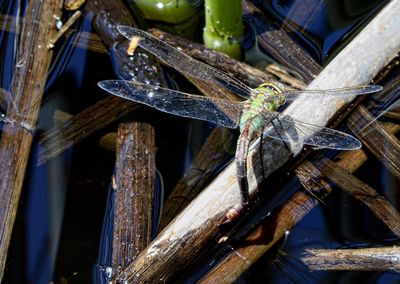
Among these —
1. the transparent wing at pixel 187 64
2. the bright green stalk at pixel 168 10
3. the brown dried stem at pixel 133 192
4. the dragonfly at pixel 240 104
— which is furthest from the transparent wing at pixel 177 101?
the bright green stalk at pixel 168 10

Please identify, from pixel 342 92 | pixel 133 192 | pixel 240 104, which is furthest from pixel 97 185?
pixel 342 92

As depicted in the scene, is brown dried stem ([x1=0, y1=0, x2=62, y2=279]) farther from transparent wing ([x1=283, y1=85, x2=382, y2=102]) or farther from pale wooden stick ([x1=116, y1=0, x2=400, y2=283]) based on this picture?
transparent wing ([x1=283, y1=85, x2=382, y2=102])

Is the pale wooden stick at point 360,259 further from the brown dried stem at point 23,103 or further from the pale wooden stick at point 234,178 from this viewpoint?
the brown dried stem at point 23,103

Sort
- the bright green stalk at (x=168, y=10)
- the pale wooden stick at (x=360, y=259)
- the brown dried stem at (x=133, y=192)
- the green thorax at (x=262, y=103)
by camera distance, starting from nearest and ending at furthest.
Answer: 1. the pale wooden stick at (x=360, y=259)
2. the brown dried stem at (x=133, y=192)
3. the green thorax at (x=262, y=103)
4. the bright green stalk at (x=168, y=10)

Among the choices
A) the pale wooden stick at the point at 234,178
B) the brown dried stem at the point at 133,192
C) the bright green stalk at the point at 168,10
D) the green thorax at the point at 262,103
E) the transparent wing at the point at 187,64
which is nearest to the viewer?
the pale wooden stick at the point at 234,178

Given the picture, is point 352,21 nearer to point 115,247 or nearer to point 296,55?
point 296,55

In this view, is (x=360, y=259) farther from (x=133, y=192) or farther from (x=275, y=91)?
(x=133, y=192)

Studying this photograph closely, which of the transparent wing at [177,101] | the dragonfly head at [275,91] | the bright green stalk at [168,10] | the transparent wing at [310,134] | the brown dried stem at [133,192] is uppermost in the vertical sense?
the bright green stalk at [168,10]
